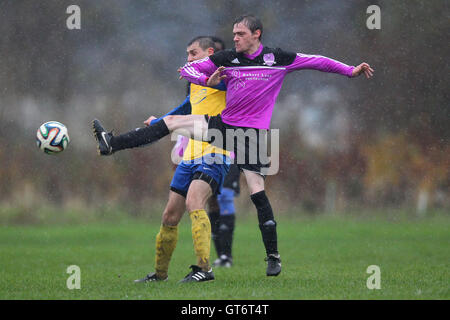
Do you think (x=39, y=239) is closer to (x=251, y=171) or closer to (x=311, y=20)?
(x=251, y=171)

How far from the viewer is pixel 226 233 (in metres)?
7.12

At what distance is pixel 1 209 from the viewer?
1323cm

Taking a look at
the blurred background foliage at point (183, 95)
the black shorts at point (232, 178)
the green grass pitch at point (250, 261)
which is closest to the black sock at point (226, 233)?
the green grass pitch at point (250, 261)

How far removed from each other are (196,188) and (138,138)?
0.59 meters

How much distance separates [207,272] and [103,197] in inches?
387

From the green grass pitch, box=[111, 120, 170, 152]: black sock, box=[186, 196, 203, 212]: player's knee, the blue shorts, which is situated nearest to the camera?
the green grass pitch

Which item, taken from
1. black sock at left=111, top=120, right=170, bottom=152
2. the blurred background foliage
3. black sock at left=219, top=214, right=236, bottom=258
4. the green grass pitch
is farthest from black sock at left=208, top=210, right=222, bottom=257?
the blurred background foliage

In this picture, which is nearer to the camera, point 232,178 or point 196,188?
point 196,188

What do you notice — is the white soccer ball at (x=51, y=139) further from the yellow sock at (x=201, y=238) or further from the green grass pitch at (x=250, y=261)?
the yellow sock at (x=201, y=238)

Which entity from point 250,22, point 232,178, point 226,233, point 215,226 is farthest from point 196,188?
point 232,178

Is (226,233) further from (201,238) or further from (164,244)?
(201,238)

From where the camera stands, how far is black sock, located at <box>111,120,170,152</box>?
466 cm

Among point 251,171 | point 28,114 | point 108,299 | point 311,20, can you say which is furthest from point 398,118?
point 108,299

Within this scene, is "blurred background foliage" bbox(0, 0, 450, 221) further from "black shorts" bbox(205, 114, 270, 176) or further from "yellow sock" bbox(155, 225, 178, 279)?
"black shorts" bbox(205, 114, 270, 176)
